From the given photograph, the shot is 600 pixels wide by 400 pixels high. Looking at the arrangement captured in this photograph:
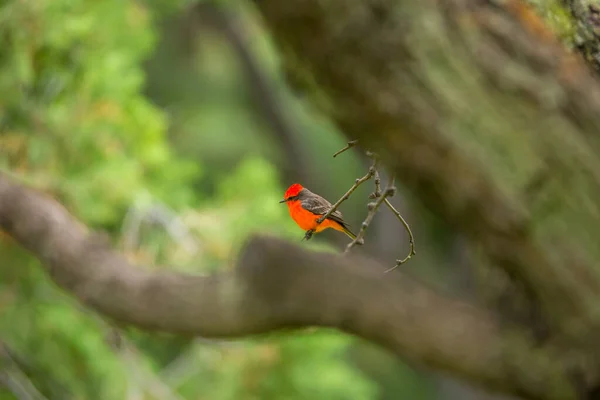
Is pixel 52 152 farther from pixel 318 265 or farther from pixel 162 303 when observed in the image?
pixel 318 265

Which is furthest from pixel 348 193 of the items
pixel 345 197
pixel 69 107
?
pixel 69 107

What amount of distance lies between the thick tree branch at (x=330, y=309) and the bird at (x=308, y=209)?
0.87 m

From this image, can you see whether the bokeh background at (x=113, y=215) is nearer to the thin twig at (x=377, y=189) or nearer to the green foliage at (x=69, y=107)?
the green foliage at (x=69, y=107)

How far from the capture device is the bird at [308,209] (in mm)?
1360

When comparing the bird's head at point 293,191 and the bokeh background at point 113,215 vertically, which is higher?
the bokeh background at point 113,215

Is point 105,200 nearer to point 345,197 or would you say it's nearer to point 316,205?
point 316,205

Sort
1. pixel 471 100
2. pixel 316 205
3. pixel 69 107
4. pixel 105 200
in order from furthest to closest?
pixel 105 200 → pixel 69 107 → pixel 471 100 → pixel 316 205

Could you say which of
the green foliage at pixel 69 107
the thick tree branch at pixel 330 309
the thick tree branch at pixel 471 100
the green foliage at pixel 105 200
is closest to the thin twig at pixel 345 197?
the thick tree branch at pixel 471 100

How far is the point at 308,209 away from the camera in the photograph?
4.53 ft

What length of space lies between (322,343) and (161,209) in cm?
124

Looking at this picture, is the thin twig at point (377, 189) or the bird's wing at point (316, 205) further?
the bird's wing at point (316, 205)

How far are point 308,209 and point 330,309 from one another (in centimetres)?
103

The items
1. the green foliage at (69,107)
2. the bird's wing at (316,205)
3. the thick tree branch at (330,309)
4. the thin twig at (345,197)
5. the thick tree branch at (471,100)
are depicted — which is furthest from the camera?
the green foliage at (69,107)

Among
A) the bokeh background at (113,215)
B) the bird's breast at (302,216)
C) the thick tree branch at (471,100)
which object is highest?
the bokeh background at (113,215)
